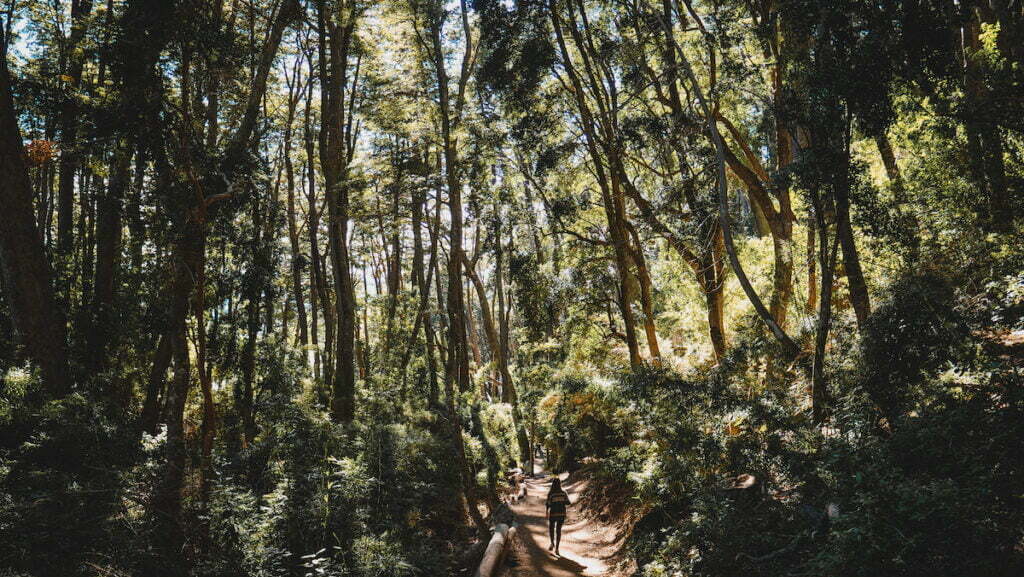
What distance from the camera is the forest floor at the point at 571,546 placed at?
31.1ft

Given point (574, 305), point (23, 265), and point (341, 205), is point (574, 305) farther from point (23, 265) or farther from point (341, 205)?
point (23, 265)

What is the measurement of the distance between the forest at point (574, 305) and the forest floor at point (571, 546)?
121 mm

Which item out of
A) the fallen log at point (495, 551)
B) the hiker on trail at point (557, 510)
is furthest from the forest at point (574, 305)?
the hiker on trail at point (557, 510)

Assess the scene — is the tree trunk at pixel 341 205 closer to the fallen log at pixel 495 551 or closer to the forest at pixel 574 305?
the forest at pixel 574 305

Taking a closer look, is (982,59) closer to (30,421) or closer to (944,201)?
(944,201)

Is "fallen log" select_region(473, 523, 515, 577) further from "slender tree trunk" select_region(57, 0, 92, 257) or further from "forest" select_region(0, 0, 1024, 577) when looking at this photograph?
"slender tree trunk" select_region(57, 0, 92, 257)

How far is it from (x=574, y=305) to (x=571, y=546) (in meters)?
5.91

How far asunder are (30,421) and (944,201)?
1331 centimetres

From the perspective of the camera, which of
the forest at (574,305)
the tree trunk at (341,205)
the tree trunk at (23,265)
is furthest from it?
the tree trunk at (341,205)

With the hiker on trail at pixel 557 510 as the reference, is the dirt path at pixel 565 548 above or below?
below

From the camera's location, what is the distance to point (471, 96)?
56.4 feet

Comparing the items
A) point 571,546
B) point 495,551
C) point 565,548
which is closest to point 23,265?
point 495,551

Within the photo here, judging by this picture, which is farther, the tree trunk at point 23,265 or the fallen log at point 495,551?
the fallen log at point 495,551

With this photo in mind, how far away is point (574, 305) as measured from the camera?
1459 centimetres
